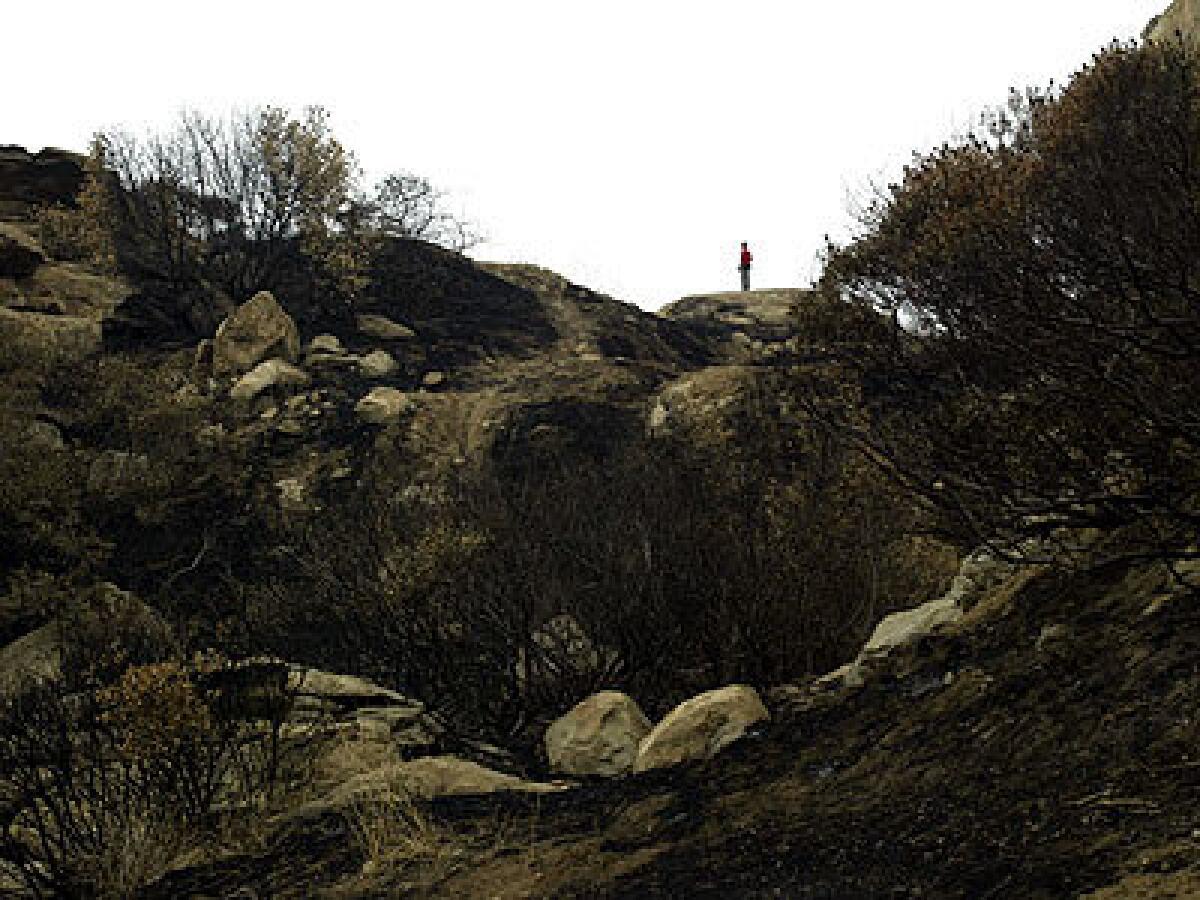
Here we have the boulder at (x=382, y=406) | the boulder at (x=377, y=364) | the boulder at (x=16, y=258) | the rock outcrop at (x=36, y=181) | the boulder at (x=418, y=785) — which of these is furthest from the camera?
the rock outcrop at (x=36, y=181)

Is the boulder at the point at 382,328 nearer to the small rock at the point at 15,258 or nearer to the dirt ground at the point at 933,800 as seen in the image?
the small rock at the point at 15,258

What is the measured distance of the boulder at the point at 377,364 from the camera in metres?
24.7

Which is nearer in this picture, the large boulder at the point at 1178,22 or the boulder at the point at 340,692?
the boulder at the point at 340,692

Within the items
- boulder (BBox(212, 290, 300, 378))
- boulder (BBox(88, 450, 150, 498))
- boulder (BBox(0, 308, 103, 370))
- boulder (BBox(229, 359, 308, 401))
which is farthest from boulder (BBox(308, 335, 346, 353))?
boulder (BBox(88, 450, 150, 498))

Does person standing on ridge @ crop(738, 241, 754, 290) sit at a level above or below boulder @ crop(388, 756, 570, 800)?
above

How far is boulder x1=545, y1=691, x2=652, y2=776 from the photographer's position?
22.8 feet

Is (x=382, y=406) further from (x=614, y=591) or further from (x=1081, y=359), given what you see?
(x=1081, y=359)

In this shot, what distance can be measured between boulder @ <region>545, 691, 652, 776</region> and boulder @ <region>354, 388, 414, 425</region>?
15.6 meters

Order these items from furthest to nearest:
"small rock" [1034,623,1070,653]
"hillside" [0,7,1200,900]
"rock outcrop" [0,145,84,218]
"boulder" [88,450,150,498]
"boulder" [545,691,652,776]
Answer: "rock outcrop" [0,145,84,218]
"boulder" [88,450,150,498]
"boulder" [545,691,652,776]
"small rock" [1034,623,1070,653]
"hillside" [0,7,1200,900]

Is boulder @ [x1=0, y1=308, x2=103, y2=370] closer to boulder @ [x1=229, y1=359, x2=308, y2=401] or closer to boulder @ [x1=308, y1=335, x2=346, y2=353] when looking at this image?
boulder @ [x1=229, y1=359, x2=308, y2=401]

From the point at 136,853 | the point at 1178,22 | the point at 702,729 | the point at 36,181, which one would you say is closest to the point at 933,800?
the point at 702,729

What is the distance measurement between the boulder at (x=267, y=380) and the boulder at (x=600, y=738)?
16.9 metres

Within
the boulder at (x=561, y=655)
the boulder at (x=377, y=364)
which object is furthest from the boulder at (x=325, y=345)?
the boulder at (x=561, y=655)

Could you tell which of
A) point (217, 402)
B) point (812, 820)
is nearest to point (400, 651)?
point (812, 820)
